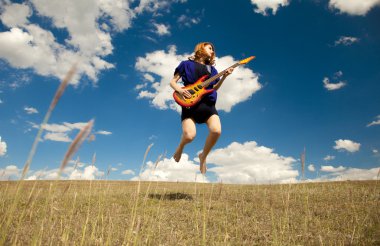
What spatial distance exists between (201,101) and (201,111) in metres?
0.20

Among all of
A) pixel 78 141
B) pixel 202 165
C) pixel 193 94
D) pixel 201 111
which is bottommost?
pixel 78 141

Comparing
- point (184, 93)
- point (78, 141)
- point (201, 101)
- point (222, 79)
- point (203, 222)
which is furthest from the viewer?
point (222, 79)

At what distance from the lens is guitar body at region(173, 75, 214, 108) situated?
18.4 ft

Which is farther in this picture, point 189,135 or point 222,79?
point 222,79

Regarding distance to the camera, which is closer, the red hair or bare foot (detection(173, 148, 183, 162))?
bare foot (detection(173, 148, 183, 162))

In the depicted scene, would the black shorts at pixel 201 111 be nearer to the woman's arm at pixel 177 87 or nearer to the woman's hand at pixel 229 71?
the woman's arm at pixel 177 87

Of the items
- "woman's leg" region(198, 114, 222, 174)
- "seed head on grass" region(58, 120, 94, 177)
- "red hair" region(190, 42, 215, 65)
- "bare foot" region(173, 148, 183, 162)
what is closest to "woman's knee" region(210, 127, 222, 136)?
"woman's leg" region(198, 114, 222, 174)

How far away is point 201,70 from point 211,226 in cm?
329

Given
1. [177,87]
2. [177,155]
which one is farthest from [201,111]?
[177,155]

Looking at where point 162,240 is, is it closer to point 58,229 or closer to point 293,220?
point 58,229

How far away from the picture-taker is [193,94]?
569 centimetres

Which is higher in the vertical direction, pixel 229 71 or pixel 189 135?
pixel 229 71

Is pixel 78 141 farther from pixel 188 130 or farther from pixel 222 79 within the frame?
pixel 222 79

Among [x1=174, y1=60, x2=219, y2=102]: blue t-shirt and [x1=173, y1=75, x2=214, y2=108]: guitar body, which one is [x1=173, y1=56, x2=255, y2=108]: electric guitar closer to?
[x1=173, y1=75, x2=214, y2=108]: guitar body
